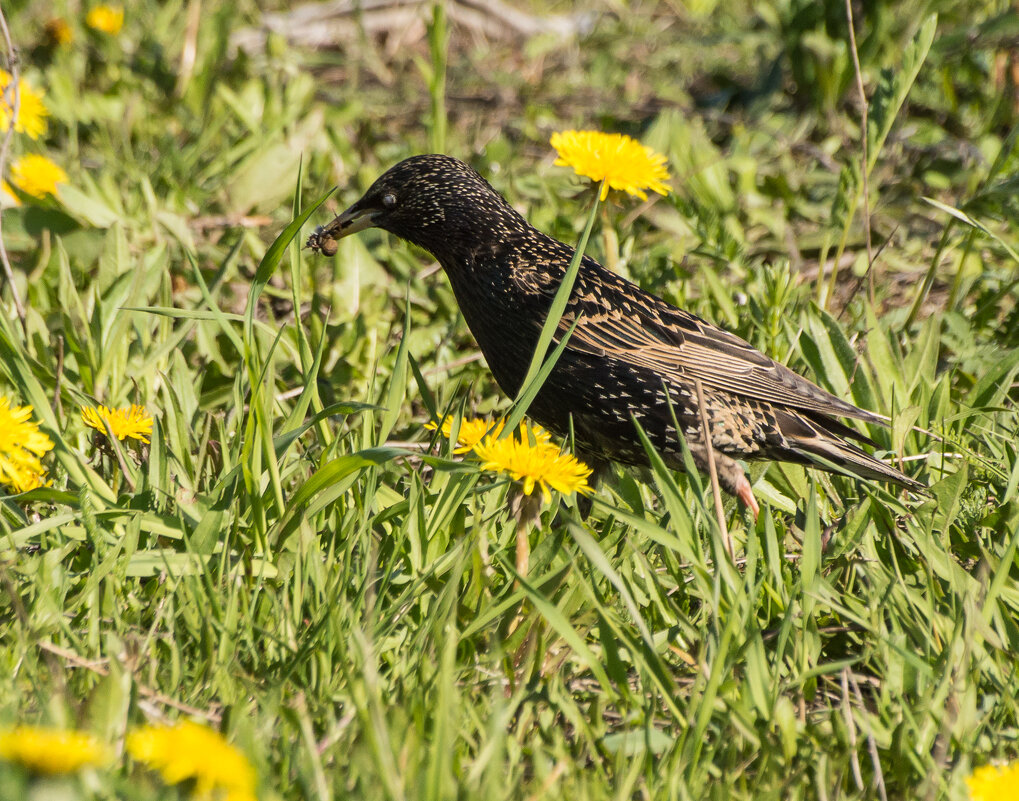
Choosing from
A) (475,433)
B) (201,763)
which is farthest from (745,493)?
(201,763)

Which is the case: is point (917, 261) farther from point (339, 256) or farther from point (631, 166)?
point (339, 256)

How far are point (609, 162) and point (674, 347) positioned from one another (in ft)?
2.29

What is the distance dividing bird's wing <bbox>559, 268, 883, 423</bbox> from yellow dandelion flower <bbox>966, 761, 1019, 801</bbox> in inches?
68.5

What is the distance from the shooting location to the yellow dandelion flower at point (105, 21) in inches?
271

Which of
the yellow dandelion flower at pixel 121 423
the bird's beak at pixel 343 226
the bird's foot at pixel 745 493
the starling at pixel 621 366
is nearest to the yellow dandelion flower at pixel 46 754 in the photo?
the yellow dandelion flower at pixel 121 423

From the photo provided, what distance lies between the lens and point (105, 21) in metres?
6.91

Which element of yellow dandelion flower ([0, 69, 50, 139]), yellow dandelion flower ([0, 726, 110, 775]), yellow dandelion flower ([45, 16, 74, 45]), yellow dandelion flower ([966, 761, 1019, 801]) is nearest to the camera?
yellow dandelion flower ([0, 726, 110, 775])

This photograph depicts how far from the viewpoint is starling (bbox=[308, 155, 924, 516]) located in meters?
3.81

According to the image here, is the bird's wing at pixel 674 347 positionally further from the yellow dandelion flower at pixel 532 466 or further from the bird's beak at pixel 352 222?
the yellow dandelion flower at pixel 532 466

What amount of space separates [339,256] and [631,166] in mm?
1510

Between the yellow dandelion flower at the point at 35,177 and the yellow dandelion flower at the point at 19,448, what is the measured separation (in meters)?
1.96

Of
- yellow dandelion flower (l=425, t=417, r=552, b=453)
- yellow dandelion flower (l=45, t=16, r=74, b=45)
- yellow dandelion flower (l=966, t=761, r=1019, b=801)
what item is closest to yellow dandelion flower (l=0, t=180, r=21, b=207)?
yellow dandelion flower (l=45, t=16, r=74, b=45)

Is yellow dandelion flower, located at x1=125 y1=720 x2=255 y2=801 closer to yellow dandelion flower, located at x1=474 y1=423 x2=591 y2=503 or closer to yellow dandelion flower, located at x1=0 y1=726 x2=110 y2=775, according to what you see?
yellow dandelion flower, located at x1=0 y1=726 x2=110 y2=775

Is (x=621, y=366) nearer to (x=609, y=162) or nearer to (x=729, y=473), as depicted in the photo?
(x=729, y=473)
